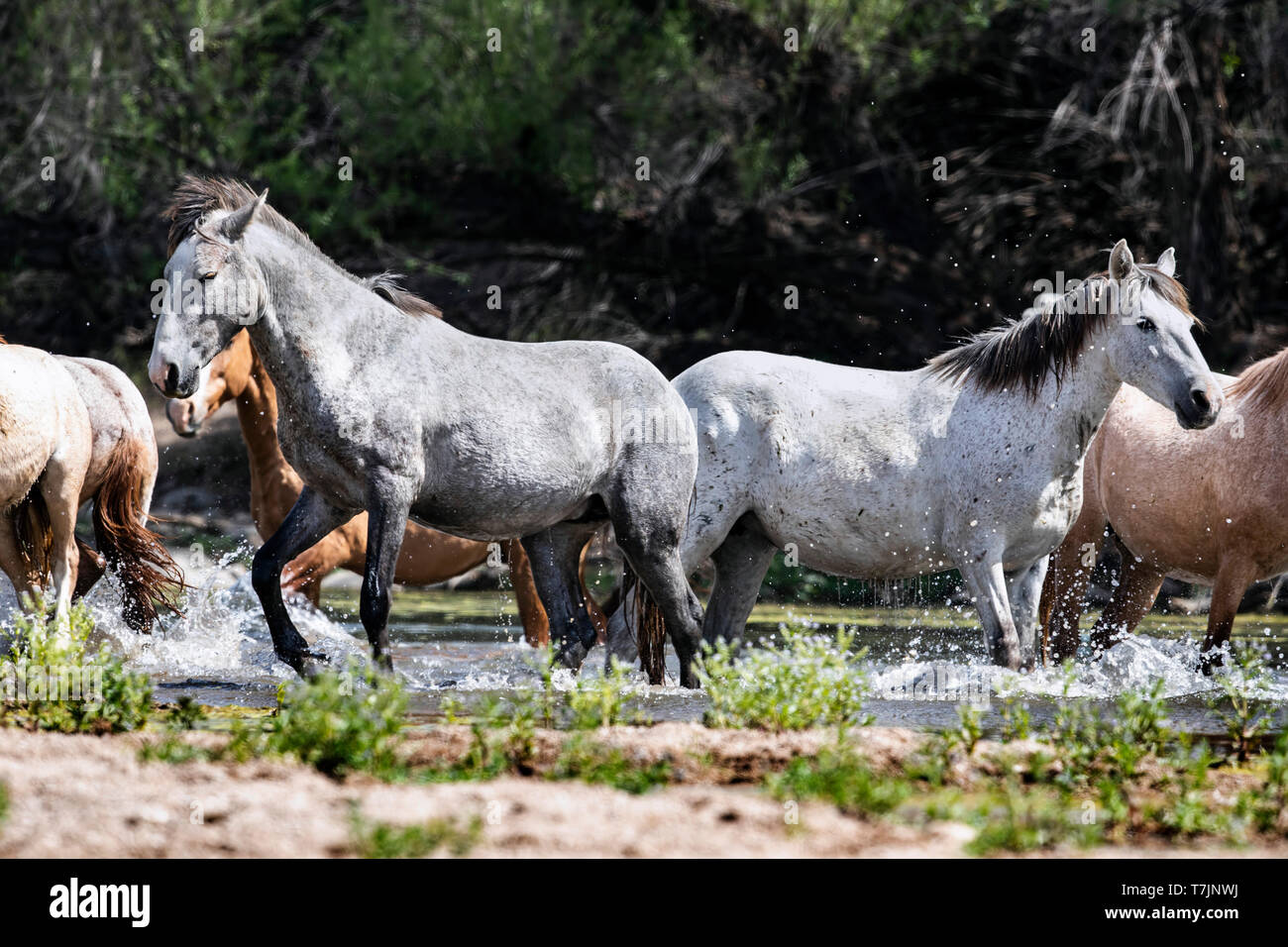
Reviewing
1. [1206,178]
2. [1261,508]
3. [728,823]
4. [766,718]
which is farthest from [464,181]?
[728,823]

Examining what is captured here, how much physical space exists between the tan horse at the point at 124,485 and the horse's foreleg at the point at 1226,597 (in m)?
4.64

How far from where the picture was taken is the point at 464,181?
44.2 feet

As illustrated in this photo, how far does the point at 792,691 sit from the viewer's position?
4.54 meters

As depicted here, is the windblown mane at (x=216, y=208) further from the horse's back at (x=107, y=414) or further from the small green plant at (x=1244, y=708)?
the small green plant at (x=1244, y=708)

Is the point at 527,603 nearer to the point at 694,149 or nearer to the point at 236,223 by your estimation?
the point at 236,223

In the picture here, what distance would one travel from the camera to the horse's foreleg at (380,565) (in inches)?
208

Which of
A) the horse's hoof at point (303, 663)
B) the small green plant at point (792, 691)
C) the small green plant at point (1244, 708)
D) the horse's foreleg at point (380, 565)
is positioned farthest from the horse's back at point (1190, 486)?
the horse's hoof at point (303, 663)

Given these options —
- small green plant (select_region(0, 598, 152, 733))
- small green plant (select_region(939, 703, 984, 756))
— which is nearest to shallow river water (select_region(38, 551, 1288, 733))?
small green plant (select_region(0, 598, 152, 733))

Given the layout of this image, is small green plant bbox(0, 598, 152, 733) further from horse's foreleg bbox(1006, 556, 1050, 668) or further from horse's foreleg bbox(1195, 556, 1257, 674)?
horse's foreleg bbox(1195, 556, 1257, 674)

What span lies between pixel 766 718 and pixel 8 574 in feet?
12.2

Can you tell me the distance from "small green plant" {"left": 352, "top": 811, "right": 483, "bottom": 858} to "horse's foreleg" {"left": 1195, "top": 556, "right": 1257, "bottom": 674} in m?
4.53

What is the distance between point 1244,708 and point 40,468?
4579mm

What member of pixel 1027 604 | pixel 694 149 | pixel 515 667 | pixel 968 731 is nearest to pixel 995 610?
pixel 1027 604

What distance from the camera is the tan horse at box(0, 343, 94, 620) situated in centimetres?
603
